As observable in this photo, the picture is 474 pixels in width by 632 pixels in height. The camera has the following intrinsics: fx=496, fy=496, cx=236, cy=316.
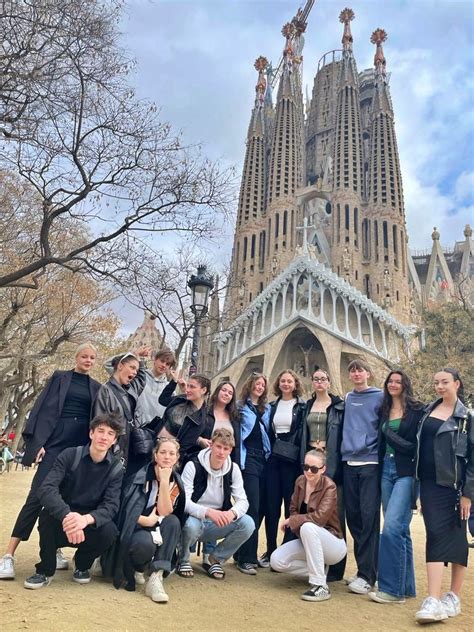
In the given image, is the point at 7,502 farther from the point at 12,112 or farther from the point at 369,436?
the point at 369,436

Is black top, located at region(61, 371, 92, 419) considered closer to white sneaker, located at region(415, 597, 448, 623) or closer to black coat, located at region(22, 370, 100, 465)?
black coat, located at region(22, 370, 100, 465)

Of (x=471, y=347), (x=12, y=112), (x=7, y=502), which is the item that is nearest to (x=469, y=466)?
(x=12, y=112)

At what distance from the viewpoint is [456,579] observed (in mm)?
3514

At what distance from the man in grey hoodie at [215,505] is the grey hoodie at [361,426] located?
95cm

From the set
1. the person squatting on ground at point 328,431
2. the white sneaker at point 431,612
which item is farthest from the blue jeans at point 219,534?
the white sneaker at point 431,612

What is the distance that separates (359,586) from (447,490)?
109 cm

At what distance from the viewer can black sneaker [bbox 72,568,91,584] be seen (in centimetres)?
345

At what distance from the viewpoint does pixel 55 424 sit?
150 inches

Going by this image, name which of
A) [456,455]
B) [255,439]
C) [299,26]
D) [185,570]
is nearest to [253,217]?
[299,26]

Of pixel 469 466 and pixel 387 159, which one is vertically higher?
pixel 387 159

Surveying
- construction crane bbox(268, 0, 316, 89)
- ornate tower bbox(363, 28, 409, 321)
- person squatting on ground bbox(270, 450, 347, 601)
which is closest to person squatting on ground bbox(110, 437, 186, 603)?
person squatting on ground bbox(270, 450, 347, 601)

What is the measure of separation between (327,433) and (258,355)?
29.3 meters

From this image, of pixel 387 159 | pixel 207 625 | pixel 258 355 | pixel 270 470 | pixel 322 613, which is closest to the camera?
pixel 207 625

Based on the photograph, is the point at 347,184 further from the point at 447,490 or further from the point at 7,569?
the point at 7,569
